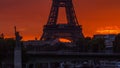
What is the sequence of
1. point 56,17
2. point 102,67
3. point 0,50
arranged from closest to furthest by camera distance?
point 102,67 → point 0,50 → point 56,17

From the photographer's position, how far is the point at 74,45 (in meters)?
130

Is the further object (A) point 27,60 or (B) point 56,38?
(B) point 56,38

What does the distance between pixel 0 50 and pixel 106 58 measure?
1165 cm

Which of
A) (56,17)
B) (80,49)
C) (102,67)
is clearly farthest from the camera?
(56,17)

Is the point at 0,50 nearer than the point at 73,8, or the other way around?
the point at 0,50

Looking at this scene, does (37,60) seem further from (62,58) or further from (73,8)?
(73,8)

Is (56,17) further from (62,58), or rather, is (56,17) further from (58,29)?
(62,58)

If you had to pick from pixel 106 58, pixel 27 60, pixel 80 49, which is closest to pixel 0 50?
pixel 27 60

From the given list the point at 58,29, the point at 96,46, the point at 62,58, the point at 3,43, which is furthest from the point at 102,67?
the point at 58,29

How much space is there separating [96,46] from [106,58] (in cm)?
2477

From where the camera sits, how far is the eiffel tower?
4899 inches

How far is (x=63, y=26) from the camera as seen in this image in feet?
422

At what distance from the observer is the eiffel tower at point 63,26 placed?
124431 mm

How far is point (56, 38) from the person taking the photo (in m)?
129
